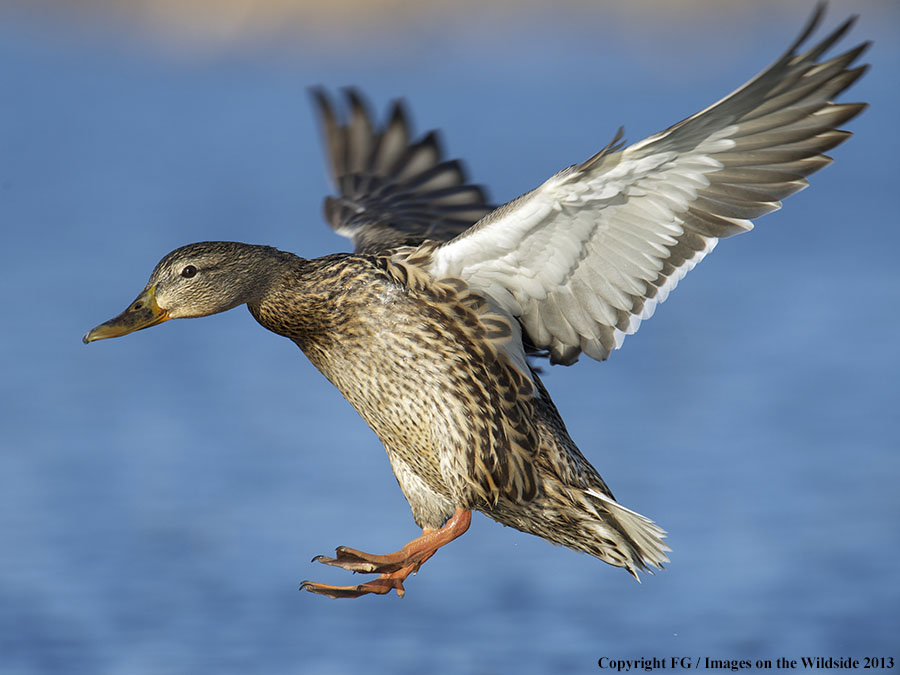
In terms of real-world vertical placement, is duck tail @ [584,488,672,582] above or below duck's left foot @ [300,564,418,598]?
above

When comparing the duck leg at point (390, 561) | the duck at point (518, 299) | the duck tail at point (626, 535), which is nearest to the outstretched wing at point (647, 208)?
the duck at point (518, 299)

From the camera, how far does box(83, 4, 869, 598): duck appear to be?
4.86m

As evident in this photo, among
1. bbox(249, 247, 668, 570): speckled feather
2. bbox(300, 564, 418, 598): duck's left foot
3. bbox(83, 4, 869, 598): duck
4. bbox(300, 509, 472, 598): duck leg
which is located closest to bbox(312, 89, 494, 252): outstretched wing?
bbox(83, 4, 869, 598): duck

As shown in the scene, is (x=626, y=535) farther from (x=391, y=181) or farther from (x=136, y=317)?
(x=391, y=181)

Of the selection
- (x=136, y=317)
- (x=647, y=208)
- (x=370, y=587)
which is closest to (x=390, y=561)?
(x=370, y=587)

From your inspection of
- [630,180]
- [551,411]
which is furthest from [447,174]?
[630,180]

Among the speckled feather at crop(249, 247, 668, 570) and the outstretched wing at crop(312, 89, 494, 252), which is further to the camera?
the outstretched wing at crop(312, 89, 494, 252)

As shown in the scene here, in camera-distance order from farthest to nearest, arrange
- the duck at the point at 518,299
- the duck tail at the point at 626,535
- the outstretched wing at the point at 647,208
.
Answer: the duck tail at the point at 626,535
the duck at the point at 518,299
the outstretched wing at the point at 647,208

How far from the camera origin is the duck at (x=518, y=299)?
4.86 metres

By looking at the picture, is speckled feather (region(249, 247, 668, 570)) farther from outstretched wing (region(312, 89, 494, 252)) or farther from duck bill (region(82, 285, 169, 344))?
outstretched wing (region(312, 89, 494, 252))

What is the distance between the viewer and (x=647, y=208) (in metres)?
5.02

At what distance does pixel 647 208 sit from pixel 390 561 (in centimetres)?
162

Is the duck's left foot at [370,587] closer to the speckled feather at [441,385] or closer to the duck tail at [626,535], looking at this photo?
the speckled feather at [441,385]

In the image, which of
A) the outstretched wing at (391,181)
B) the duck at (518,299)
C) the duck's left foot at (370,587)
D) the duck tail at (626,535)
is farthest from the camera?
the outstretched wing at (391,181)
